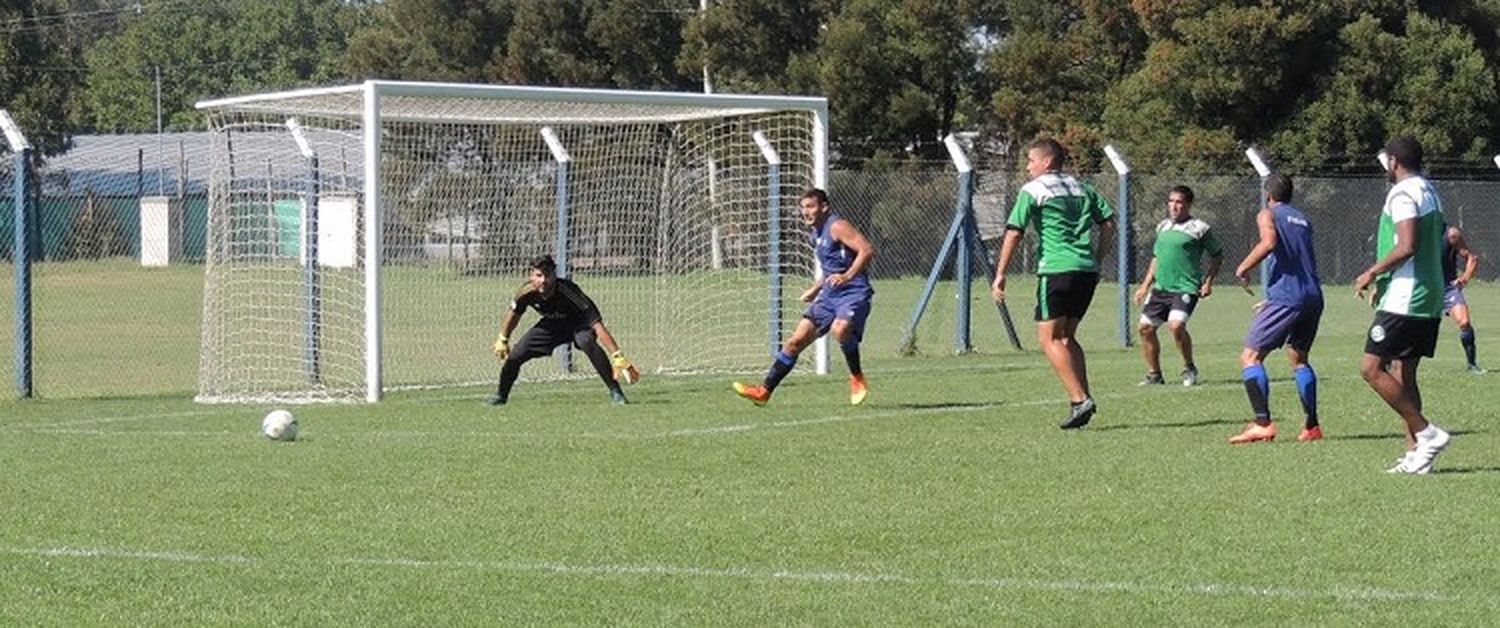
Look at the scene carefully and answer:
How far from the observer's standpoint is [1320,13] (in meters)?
45.9

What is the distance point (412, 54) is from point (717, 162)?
37737mm

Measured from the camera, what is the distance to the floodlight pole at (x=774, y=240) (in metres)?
23.3

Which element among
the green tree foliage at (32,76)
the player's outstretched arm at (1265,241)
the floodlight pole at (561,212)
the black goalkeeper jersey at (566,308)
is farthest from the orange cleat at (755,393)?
the green tree foliage at (32,76)

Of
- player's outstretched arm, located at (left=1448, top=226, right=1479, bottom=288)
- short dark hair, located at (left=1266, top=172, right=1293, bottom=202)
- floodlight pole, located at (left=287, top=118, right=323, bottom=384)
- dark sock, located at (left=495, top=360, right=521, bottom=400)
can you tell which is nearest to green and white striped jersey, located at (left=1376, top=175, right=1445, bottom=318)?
short dark hair, located at (left=1266, top=172, right=1293, bottom=202)

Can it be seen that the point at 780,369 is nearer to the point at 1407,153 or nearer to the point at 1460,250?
the point at 1407,153

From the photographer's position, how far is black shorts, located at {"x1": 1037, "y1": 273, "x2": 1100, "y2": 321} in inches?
608

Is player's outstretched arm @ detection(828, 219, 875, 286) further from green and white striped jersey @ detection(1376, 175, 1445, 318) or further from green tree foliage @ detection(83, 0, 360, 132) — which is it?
green tree foliage @ detection(83, 0, 360, 132)

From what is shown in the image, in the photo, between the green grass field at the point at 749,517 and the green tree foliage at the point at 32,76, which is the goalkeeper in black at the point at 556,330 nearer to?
the green grass field at the point at 749,517

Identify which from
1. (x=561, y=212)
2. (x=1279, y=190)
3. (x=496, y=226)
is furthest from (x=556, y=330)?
(x=496, y=226)

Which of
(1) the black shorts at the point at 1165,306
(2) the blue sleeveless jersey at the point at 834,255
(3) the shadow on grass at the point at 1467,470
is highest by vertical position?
(2) the blue sleeveless jersey at the point at 834,255

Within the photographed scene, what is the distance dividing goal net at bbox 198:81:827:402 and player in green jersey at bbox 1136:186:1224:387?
388cm

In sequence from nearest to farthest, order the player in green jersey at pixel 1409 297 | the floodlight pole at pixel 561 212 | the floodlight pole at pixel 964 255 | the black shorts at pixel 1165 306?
the player in green jersey at pixel 1409 297, the black shorts at pixel 1165 306, the floodlight pole at pixel 561 212, the floodlight pole at pixel 964 255

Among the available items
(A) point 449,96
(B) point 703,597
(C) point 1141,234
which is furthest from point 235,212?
(C) point 1141,234

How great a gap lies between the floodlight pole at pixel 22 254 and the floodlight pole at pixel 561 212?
5.17 meters
